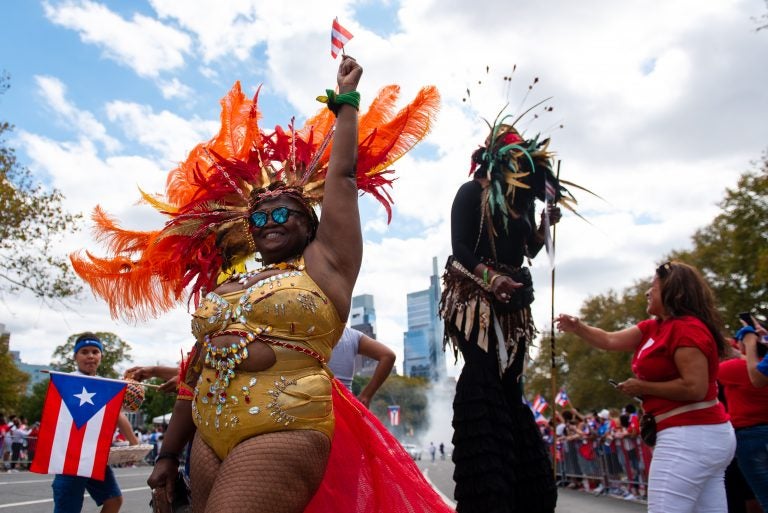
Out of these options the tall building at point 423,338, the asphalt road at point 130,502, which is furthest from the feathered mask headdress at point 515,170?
the tall building at point 423,338

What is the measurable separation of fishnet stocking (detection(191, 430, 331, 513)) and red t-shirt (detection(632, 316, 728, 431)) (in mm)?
1969

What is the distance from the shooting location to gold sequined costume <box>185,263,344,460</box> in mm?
2117

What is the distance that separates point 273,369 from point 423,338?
140 metres

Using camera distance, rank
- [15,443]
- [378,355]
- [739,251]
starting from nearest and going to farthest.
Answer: [378,355] < [15,443] < [739,251]

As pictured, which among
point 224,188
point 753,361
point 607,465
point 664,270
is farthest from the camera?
point 607,465

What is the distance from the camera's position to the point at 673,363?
11.0ft

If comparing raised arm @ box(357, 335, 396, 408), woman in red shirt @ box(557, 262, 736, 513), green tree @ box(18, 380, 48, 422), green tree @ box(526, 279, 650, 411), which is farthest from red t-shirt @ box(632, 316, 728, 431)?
green tree @ box(18, 380, 48, 422)

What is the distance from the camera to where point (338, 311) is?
7.65ft

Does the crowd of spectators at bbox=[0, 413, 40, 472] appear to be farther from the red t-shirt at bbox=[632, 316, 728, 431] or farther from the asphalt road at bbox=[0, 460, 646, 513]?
the red t-shirt at bbox=[632, 316, 728, 431]

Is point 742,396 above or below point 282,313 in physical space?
below

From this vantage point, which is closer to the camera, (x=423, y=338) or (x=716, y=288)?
(x=716, y=288)

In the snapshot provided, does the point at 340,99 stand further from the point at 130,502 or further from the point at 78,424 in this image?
the point at 130,502

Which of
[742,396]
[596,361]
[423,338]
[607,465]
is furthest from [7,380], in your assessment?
[423,338]

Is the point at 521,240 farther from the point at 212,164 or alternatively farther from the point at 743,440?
the point at 743,440
